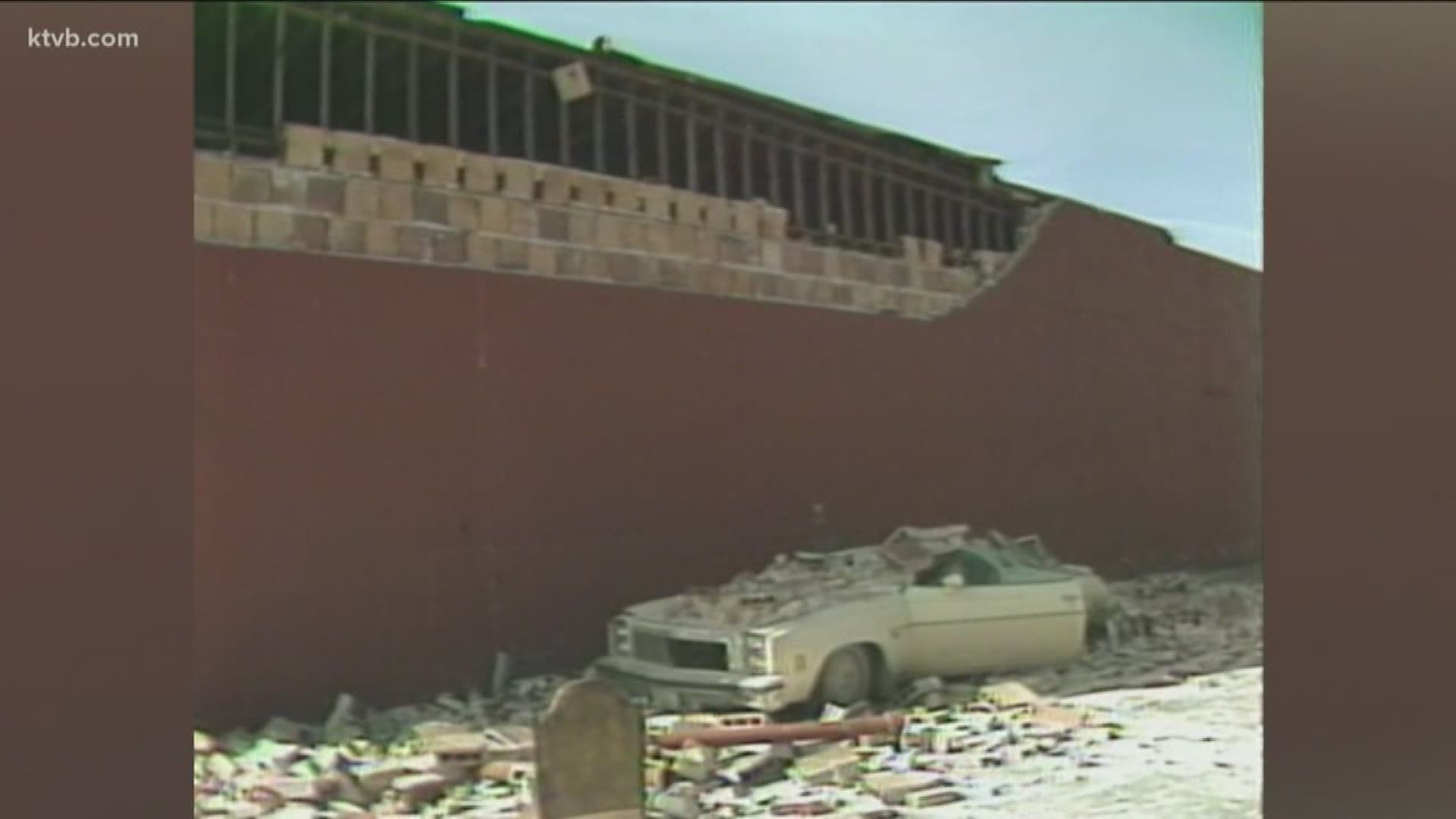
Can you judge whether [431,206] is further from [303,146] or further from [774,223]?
[774,223]

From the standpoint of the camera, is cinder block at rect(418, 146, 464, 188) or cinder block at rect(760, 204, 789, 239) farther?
cinder block at rect(760, 204, 789, 239)

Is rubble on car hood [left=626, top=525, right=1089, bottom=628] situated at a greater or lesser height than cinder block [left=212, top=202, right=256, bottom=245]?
lesser

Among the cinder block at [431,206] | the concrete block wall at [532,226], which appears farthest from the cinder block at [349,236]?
the cinder block at [431,206]

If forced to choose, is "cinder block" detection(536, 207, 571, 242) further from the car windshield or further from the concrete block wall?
the car windshield

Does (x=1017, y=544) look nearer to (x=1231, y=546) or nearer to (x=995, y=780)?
(x=1231, y=546)

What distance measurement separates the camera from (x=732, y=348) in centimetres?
970

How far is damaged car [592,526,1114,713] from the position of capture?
7.32 m

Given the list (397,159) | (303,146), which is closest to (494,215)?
(397,159)

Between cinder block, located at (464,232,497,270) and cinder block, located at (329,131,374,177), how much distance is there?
755 millimetres

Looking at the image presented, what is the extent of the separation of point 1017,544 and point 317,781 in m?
6.04

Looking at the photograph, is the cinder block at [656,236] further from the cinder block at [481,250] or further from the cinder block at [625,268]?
the cinder block at [481,250]

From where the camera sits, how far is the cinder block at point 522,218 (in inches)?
352

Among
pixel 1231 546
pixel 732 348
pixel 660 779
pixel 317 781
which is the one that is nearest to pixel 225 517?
pixel 317 781

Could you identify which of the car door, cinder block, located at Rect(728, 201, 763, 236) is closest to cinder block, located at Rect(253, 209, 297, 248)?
cinder block, located at Rect(728, 201, 763, 236)
